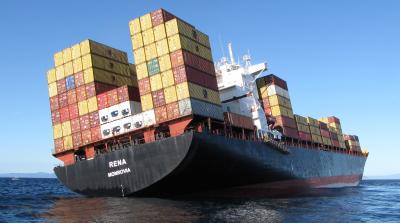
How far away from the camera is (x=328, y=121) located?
246 ft

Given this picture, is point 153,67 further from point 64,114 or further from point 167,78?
point 64,114

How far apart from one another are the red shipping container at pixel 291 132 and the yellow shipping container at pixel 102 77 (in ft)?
65.9

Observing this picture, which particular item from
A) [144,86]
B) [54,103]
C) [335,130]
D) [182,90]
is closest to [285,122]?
[182,90]

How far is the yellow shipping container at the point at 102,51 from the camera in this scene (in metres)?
39.0

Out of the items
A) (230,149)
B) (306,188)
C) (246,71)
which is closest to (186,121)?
(230,149)

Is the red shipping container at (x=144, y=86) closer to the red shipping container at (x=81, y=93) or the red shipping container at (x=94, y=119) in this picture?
the red shipping container at (x=94, y=119)

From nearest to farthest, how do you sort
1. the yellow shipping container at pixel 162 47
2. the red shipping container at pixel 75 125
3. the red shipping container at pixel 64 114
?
the yellow shipping container at pixel 162 47 < the red shipping container at pixel 75 125 < the red shipping container at pixel 64 114

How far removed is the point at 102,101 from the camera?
3681cm

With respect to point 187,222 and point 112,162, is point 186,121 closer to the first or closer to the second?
point 112,162

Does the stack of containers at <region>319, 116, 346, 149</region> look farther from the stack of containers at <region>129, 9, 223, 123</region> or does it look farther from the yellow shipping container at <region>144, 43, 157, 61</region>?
the yellow shipping container at <region>144, 43, 157, 61</region>

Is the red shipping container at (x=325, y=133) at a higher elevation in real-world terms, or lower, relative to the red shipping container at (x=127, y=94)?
lower

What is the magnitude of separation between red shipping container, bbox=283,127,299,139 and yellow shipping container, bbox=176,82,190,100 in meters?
20.5

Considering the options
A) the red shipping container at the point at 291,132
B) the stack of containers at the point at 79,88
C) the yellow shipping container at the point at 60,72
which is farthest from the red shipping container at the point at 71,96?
the red shipping container at the point at 291,132

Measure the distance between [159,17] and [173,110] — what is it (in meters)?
8.53
